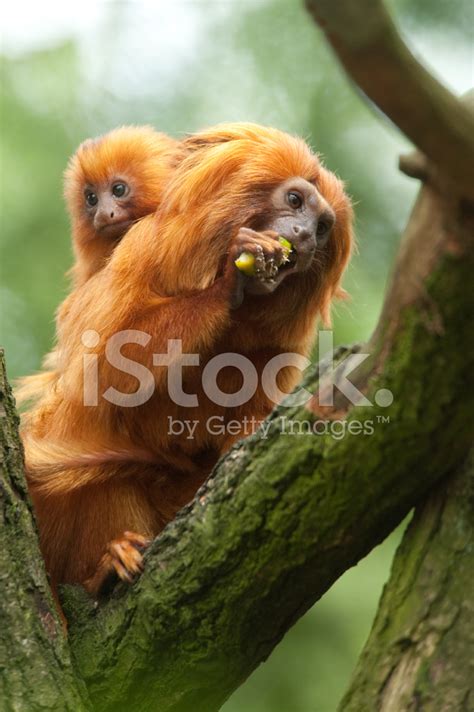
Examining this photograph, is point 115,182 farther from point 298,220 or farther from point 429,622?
point 429,622

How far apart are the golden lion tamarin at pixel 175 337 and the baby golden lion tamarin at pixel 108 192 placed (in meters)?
0.58

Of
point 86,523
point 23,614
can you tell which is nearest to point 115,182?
point 86,523

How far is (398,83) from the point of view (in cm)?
212

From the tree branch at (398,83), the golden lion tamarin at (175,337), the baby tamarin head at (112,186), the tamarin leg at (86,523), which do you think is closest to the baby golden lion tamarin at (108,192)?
the baby tamarin head at (112,186)

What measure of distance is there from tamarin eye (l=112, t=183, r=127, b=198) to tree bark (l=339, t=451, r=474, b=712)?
117 inches

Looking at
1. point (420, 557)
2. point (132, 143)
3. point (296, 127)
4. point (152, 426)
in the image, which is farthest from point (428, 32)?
point (420, 557)

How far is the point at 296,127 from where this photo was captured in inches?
420

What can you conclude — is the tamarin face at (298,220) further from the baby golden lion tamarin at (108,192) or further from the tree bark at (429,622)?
the tree bark at (429,622)

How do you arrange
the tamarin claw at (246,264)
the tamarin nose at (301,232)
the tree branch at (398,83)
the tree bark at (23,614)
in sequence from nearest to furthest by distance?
the tree branch at (398,83), the tree bark at (23,614), the tamarin claw at (246,264), the tamarin nose at (301,232)

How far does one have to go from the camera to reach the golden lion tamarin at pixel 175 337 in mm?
4371

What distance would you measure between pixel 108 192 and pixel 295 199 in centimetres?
146


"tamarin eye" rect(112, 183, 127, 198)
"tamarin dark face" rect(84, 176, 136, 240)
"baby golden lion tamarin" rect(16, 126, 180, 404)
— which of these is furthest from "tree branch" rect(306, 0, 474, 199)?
"tamarin eye" rect(112, 183, 127, 198)

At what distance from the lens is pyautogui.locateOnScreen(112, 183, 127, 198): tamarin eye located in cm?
557

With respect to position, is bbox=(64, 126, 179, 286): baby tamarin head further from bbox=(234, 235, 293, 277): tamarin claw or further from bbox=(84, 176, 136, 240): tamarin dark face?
bbox=(234, 235, 293, 277): tamarin claw
